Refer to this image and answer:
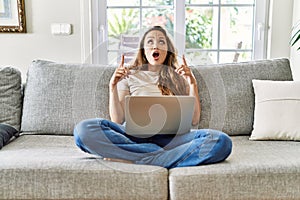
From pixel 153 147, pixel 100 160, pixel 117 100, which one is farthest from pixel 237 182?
pixel 117 100

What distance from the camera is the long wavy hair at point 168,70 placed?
73.9 inches

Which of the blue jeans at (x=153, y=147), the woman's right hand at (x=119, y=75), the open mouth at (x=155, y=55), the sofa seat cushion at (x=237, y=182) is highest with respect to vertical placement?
the open mouth at (x=155, y=55)

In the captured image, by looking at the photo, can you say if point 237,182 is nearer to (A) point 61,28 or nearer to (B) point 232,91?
(B) point 232,91

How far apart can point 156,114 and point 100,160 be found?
0.33m

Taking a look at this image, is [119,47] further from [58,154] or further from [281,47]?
[281,47]

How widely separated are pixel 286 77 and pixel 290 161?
0.77m

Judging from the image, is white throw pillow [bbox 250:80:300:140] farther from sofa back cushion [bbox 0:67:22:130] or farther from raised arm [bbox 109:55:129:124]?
sofa back cushion [bbox 0:67:22:130]

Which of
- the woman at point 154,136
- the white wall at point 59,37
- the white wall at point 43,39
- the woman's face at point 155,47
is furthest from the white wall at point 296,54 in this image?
the white wall at point 43,39

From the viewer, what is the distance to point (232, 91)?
2238 mm

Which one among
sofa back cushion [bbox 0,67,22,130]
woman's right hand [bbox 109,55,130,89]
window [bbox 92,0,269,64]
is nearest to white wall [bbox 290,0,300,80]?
window [bbox 92,0,269,64]

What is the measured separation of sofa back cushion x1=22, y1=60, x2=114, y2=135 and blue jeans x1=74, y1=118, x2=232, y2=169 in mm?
417

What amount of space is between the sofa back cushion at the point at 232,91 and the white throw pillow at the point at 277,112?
8 cm

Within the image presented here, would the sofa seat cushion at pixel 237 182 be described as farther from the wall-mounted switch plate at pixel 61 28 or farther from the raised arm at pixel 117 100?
the wall-mounted switch plate at pixel 61 28

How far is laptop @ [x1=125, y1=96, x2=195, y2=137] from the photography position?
170cm
